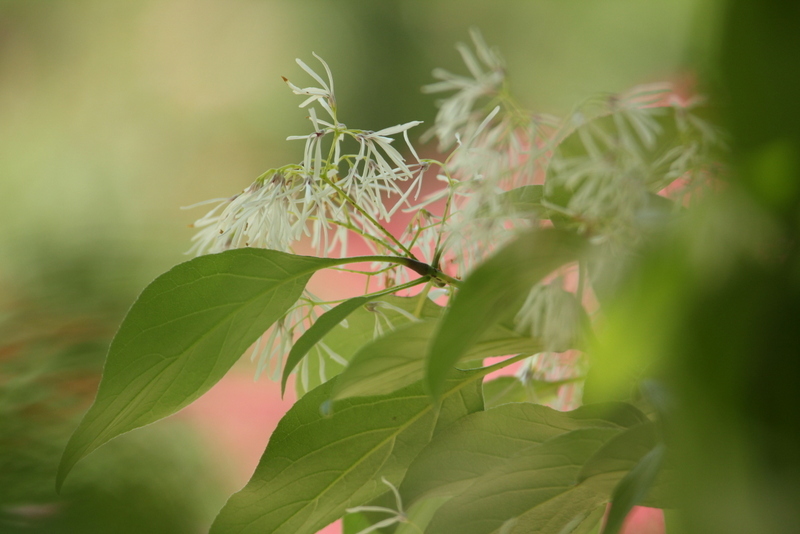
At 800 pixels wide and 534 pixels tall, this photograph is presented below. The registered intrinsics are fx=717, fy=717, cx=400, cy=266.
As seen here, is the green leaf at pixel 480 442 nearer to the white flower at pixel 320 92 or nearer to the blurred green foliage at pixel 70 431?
the white flower at pixel 320 92

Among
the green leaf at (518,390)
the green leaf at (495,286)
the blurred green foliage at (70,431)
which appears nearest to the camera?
the green leaf at (495,286)

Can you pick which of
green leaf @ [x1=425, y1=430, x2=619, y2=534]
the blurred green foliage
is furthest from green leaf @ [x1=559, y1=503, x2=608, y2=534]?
the blurred green foliage

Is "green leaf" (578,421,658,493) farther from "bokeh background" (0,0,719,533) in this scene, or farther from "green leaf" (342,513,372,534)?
"bokeh background" (0,0,719,533)

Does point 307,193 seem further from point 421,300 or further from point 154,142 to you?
point 154,142

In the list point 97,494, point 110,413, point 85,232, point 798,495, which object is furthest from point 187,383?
point 85,232

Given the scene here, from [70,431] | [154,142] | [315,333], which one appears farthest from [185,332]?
[154,142]

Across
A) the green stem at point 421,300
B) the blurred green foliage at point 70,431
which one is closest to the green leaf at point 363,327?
the green stem at point 421,300
